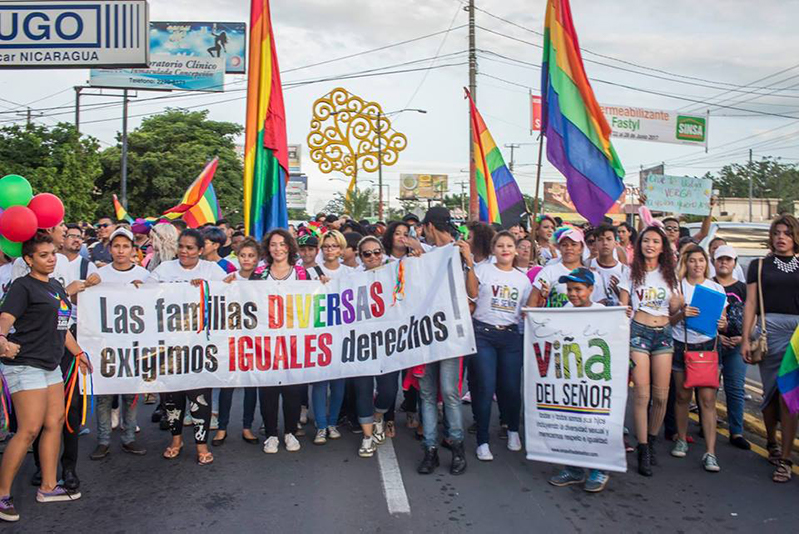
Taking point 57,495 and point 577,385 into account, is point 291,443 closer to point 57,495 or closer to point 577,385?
point 57,495

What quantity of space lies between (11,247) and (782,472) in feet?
18.2

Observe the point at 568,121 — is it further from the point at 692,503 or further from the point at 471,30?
the point at 471,30

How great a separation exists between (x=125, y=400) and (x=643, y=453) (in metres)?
4.11

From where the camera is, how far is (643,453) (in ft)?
16.6

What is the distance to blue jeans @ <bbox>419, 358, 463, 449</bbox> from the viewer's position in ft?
16.9

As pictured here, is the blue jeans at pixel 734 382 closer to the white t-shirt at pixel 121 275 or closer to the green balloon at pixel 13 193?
the white t-shirt at pixel 121 275

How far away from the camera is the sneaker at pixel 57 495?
447 cm

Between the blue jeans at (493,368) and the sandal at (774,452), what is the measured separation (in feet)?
6.54

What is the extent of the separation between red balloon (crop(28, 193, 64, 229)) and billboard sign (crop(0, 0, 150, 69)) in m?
3.01

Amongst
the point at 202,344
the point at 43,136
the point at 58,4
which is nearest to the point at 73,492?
the point at 202,344

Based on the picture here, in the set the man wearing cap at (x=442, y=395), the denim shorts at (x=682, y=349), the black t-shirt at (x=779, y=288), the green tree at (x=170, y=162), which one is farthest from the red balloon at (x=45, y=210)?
the green tree at (x=170, y=162)

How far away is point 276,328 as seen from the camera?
18.4 feet

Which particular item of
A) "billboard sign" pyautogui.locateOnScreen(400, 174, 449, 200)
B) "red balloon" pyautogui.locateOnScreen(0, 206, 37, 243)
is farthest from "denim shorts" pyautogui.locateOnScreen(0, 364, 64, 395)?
"billboard sign" pyautogui.locateOnScreen(400, 174, 449, 200)

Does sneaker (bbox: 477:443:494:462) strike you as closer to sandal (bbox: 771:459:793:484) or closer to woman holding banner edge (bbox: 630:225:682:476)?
woman holding banner edge (bbox: 630:225:682:476)
